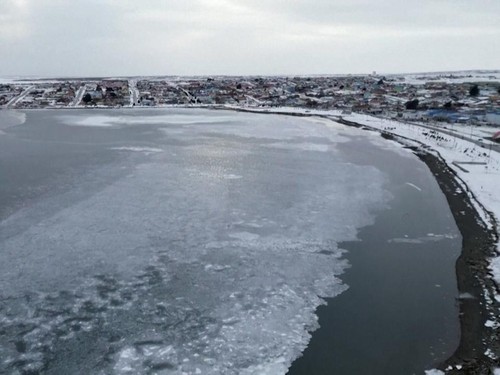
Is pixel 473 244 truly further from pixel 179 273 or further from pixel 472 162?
pixel 472 162

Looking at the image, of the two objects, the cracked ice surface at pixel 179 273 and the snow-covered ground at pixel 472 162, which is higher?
the snow-covered ground at pixel 472 162

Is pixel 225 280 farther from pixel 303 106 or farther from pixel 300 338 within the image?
pixel 303 106

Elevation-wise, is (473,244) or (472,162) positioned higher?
(472,162)

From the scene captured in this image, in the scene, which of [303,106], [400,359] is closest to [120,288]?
[400,359]

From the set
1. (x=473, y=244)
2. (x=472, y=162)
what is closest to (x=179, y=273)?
(x=473, y=244)

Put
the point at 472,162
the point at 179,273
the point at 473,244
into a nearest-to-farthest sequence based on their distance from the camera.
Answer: the point at 179,273 < the point at 473,244 < the point at 472,162

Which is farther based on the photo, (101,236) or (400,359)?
(101,236)

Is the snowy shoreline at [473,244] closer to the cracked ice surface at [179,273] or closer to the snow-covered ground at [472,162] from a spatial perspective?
the snow-covered ground at [472,162]

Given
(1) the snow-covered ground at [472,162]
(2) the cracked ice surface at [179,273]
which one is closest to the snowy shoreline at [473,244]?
(1) the snow-covered ground at [472,162]
